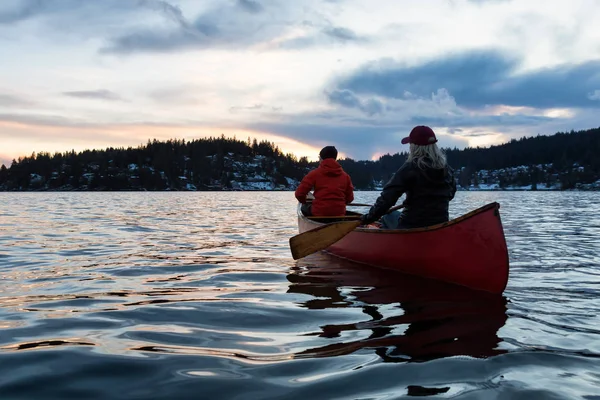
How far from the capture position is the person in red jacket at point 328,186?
405 inches

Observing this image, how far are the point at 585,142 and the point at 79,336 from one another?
231825 millimetres

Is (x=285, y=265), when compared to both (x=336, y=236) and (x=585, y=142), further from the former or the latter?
(x=585, y=142)

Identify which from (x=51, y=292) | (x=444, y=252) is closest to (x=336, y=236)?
(x=444, y=252)

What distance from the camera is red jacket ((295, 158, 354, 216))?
10.3 m

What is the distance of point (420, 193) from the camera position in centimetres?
706

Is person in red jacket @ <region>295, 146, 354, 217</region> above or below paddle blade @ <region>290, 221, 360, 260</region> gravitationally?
above

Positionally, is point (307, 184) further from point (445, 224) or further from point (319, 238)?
point (445, 224)

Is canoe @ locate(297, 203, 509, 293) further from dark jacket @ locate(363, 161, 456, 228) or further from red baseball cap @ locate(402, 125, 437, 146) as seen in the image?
red baseball cap @ locate(402, 125, 437, 146)

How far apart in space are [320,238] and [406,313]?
10.2 feet

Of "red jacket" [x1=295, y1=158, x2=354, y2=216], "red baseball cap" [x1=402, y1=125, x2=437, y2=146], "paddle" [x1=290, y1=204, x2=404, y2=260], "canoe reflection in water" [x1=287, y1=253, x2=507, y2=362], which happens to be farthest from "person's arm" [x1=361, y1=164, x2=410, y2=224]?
"red jacket" [x1=295, y1=158, x2=354, y2=216]

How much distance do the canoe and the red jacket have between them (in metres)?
2.49

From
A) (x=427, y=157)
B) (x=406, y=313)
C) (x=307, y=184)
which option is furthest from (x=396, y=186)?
(x=307, y=184)

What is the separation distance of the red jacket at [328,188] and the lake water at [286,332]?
2190 millimetres

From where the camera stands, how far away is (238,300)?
5832 millimetres
